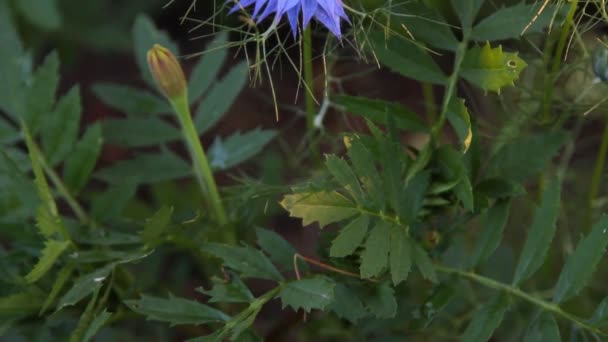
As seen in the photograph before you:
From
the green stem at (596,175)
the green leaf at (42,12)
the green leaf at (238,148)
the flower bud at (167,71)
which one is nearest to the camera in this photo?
the flower bud at (167,71)

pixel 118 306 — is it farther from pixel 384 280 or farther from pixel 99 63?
pixel 99 63

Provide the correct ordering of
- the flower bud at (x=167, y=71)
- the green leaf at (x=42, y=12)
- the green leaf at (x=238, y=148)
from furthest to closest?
the green leaf at (x=42, y=12) → the green leaf at (x=238, y=148) → the flower bud at (x=167, y=71)

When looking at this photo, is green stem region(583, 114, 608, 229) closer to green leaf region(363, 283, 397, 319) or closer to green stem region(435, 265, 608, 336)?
green stem region(435, 265, 608, 336)

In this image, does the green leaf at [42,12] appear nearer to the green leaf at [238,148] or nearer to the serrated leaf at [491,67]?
the green leaf at [238,148]

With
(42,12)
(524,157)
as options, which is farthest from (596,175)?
(42,12)

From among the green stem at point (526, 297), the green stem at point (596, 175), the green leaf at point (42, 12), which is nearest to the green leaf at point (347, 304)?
the green stem at point (526, 297)

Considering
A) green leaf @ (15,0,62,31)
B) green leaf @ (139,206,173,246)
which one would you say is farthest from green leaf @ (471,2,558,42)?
green leaf @ (15,0,62,31)

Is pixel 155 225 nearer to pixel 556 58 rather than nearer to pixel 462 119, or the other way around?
pixel 462 119
